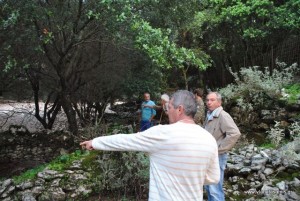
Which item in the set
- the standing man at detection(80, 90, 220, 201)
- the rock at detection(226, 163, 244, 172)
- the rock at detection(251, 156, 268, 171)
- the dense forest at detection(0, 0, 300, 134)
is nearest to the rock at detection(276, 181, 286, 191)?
the rock at detection(251, 156, 268, 171)

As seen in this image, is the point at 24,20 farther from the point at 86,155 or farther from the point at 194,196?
the point at 194,196

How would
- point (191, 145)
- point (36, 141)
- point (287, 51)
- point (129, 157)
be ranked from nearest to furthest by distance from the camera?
point (191, 145), point (129, 157), point (36, 141), point (287, 51)

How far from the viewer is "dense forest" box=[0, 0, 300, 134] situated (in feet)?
25.3

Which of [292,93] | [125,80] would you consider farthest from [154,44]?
[125,80]

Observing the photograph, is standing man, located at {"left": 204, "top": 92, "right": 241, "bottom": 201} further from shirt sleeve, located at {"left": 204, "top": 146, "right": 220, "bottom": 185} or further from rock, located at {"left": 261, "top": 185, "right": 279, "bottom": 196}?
shirt sleeve, located at {"left": 204, "top": 146, "right": 220, "bottom": 185}

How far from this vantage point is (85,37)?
9117mm

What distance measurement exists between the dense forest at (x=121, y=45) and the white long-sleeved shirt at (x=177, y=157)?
16.0 feet

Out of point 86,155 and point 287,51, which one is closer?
point 86,155

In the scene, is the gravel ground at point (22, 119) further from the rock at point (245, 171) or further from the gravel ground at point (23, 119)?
the rock at point (245, 171)

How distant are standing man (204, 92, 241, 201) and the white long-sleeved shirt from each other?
7.54 feet

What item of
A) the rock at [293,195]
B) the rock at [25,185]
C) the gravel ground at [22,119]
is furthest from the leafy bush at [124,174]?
the gravel ground at [22,119]

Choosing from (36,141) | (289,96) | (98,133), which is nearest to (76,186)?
(98,133)

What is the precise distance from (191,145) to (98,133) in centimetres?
628

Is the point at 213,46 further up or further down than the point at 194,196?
further up
